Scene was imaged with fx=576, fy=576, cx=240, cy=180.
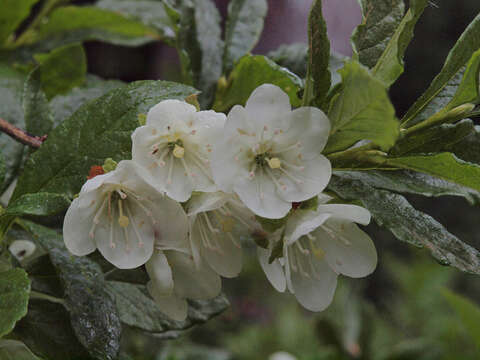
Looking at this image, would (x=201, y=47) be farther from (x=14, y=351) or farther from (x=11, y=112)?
(x=14, y=351)

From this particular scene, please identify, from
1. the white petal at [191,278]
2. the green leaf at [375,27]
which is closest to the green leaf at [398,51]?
the green leaf at [375,27]

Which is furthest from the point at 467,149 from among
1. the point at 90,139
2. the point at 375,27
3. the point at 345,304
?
the point at 345,304

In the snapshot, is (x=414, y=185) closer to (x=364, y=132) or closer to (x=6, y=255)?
(x=364, y=132)

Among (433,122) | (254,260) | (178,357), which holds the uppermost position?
(433,122)

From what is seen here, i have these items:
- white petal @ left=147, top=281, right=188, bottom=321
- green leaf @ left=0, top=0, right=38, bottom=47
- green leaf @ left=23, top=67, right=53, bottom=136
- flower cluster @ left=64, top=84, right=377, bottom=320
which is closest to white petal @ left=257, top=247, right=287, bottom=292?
flower cluster @ left=64, top=84, right=377, bottom=320

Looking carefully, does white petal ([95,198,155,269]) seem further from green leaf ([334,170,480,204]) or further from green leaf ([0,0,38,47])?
green leaf ([0,0,38,47])

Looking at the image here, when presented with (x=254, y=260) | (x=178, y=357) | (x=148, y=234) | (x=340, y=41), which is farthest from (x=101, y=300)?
(x=254, y=260)
